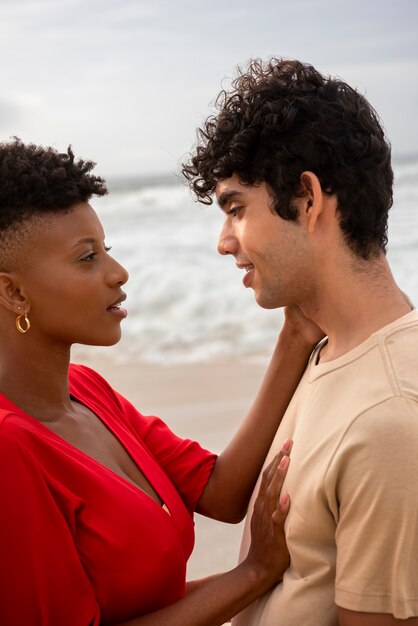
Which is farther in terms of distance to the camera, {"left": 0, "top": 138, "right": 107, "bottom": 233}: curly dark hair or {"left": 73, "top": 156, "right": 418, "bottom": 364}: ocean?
{"left": 73, "top": 156, "right": 418, "bottom": 364}: ocean

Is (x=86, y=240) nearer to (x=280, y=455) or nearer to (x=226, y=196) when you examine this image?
(x=226, y=196)

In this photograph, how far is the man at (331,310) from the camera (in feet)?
6.25

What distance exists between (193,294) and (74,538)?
7.89 m

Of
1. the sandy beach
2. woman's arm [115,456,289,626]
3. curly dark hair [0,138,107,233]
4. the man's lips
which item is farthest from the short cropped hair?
the sandy beach

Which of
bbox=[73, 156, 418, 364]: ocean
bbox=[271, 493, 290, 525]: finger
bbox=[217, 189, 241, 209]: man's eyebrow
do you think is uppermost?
bbox=[73, 156, 418, 364]: ocean

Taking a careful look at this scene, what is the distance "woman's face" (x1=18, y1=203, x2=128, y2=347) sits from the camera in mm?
2387

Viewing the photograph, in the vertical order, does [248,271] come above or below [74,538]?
above

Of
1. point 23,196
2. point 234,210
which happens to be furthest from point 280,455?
point 23,196

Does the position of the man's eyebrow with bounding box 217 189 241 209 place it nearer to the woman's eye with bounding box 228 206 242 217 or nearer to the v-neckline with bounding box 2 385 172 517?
the woman's eye with bounding box 228 206 242 217

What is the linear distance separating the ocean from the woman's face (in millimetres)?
2509

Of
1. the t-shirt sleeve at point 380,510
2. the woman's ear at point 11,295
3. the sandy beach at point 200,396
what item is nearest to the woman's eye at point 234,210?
the woman's ear at point 11,295

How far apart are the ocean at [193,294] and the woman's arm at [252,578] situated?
2.86 m

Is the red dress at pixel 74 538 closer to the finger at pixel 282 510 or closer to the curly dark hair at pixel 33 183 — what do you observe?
the finger at pixel 282 510

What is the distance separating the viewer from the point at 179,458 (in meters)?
2.85
